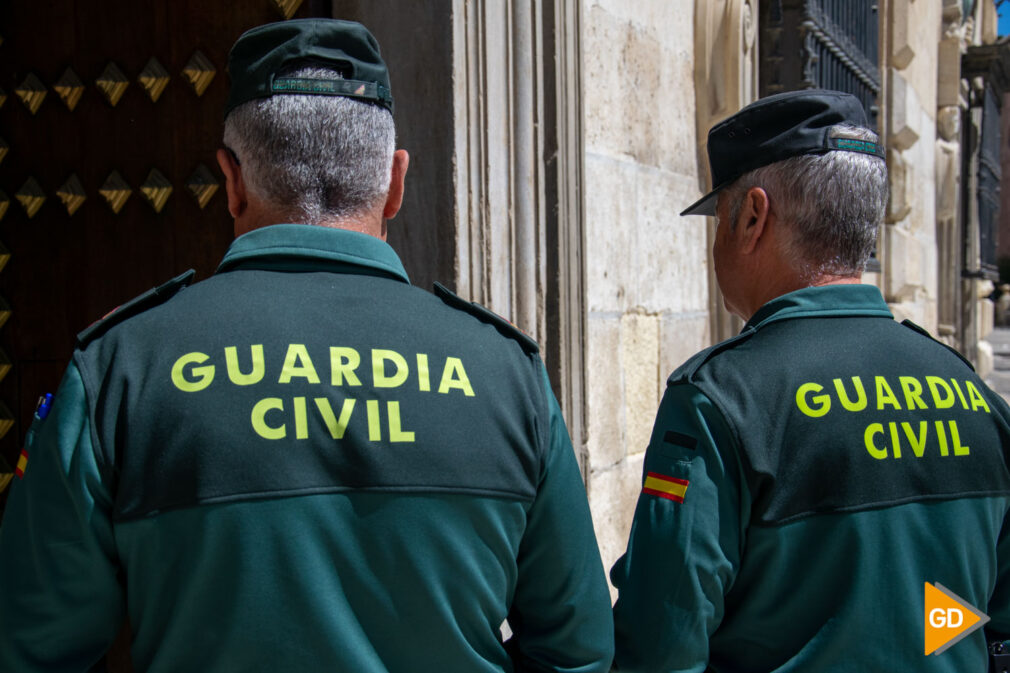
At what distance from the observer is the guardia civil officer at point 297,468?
1.09 m

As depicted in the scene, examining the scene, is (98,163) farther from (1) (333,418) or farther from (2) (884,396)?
(2) (884,396)

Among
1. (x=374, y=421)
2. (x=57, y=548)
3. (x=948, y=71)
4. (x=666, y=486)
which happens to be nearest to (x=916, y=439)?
(x=666, y=486)

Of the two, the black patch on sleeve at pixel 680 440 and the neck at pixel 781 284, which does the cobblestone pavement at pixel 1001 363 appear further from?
the black patch on sleeve at pixel 680 440

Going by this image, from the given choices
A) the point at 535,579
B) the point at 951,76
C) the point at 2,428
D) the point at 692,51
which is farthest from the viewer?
the point at 951,76

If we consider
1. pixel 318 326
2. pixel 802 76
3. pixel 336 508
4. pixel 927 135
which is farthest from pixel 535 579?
pixel 927 135

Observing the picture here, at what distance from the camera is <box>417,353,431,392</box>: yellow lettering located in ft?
3.83

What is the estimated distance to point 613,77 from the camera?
2898 mm

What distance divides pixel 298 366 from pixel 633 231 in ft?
6.65

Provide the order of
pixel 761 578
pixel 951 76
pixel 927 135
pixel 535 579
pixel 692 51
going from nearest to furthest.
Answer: pixel 535 579 < pixel 761 578 < pixel 692 51 < pixel 927 135 < pixel 951 76

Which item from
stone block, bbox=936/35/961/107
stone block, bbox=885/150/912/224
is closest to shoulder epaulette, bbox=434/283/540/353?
stone block, bbox=885/150/912/224

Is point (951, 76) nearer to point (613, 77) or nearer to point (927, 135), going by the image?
point (927, 135)

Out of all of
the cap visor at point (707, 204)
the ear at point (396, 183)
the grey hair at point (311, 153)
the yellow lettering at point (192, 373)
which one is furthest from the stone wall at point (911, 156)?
the yellow lettering at point (192, 373)

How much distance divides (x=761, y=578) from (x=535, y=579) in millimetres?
349

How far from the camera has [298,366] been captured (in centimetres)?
113
